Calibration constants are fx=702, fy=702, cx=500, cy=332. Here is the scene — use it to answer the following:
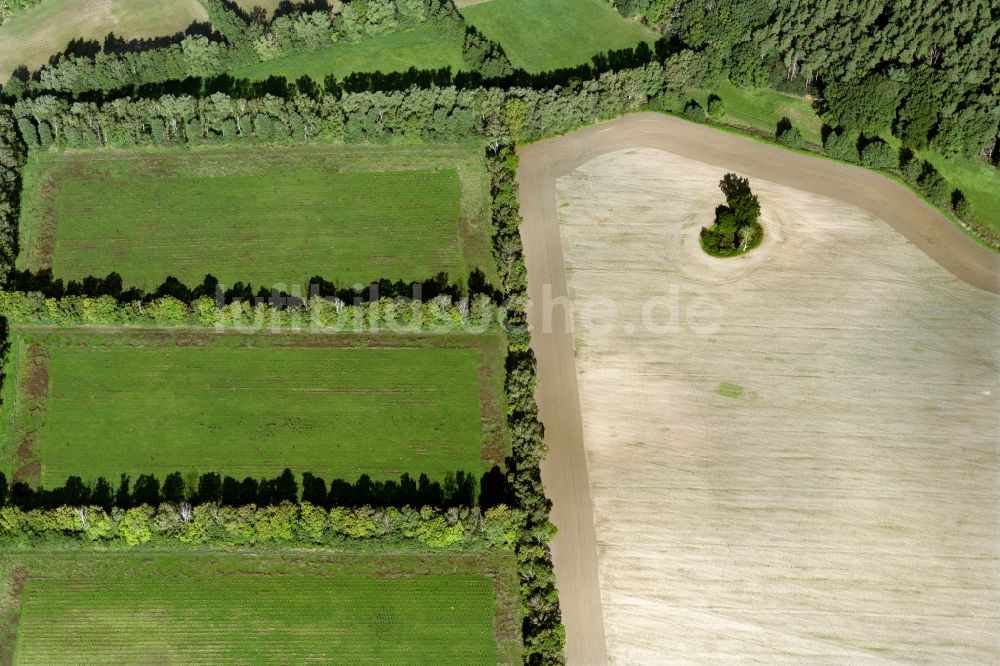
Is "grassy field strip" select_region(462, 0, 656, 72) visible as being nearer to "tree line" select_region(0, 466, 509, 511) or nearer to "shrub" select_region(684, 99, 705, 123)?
"shrub" select_region(684, 99, 705, 123)

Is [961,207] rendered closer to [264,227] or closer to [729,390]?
[729,390]

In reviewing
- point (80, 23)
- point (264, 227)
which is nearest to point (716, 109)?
point (264, 227)

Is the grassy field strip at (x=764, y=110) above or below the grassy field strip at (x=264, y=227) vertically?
above

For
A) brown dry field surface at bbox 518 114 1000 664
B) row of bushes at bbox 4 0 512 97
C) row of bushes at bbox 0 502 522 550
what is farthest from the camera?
row of bushes at bbox 4 0 512 97

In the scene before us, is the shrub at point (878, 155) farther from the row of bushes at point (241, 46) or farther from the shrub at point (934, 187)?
the row of bushes at point (241, 46)

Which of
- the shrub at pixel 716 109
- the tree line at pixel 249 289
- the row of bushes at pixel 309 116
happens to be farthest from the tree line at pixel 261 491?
the shrub at pixel 716 109

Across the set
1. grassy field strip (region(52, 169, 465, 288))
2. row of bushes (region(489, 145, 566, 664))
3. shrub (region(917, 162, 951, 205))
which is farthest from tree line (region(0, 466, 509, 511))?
Answer: shrub (region(917, 162, 951, 205))

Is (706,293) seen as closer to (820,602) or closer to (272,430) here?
(820,602)
